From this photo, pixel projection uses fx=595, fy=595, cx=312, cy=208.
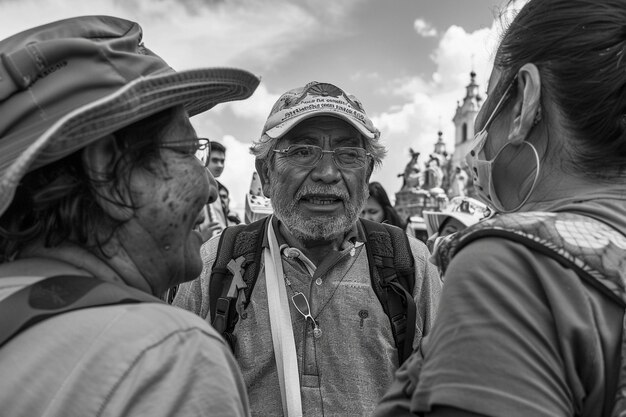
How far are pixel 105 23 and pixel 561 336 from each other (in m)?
1.21

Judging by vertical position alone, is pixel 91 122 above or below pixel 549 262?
above

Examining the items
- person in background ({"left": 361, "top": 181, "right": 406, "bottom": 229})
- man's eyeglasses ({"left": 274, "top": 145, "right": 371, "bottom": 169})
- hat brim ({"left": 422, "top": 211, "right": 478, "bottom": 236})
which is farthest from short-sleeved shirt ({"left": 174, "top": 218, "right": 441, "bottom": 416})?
person in background ({"left": 361, "top": 181, "right": 406, "bottom": 229})

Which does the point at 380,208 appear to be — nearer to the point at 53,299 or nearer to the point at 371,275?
the point at 371,275

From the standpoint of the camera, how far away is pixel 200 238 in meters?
1.61

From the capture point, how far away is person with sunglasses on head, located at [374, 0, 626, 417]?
1.06 m

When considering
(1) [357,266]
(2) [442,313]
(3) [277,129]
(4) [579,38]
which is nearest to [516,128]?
(4) [579,38]

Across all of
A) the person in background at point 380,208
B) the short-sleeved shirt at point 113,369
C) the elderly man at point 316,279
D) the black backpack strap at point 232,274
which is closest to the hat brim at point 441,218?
the person in background at point 380,208

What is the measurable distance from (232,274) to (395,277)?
0.78 metres

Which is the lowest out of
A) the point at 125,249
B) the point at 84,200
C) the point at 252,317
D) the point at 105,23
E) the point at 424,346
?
the point at 252,317

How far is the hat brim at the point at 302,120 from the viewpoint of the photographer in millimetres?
3027

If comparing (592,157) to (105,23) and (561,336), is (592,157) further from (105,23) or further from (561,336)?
(105,23)

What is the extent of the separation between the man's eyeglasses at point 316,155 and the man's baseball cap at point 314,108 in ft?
0.35

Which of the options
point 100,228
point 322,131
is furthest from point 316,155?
point 100,228

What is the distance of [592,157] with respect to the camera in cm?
130
